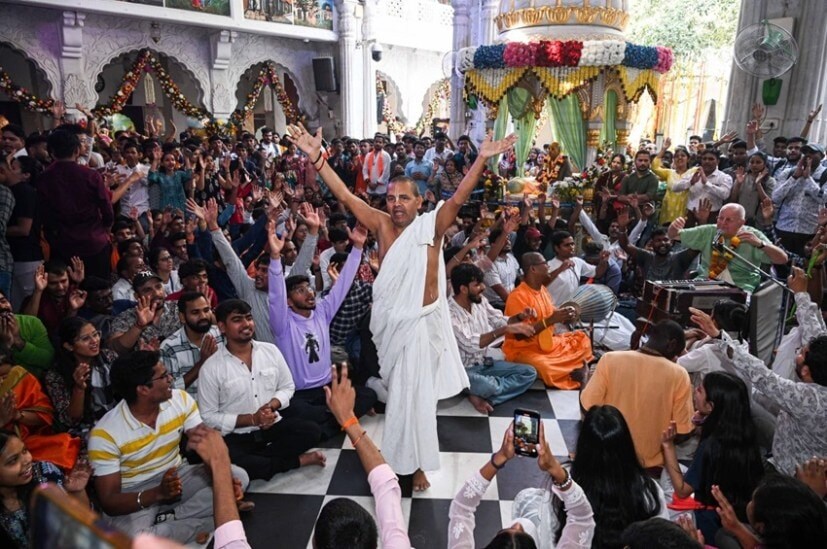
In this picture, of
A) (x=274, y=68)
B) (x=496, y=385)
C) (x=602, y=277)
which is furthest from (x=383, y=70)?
(x=496, y=385)

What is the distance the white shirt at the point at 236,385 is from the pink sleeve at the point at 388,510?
1620 mm

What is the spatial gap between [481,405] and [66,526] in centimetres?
369

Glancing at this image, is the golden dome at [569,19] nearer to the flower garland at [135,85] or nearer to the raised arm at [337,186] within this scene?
the raised arm at [337,186]

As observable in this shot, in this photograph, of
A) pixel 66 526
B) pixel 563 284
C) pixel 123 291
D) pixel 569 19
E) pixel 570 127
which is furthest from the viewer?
pixel 570 127

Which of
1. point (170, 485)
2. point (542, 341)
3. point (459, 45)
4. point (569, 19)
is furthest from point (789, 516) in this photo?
point (459, 45)

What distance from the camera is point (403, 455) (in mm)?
3066

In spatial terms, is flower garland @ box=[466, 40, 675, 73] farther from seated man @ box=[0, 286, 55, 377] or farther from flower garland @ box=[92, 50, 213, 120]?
flower garland @ box=[92, 50, 213, 120]

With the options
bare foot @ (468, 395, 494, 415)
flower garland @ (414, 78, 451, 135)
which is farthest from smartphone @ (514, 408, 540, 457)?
flower garland @ (414, 78, 451, 135)

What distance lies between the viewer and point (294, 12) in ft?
47.3

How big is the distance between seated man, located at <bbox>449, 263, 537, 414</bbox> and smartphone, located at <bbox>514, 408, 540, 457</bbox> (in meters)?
2.20

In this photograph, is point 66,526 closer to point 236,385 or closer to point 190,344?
point 236,385

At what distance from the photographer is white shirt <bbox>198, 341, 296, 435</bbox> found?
10.0ft

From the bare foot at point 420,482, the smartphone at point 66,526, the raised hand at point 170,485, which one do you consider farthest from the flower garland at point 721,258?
the smartphone at point 66,526

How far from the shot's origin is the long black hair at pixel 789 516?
1.69 metres
